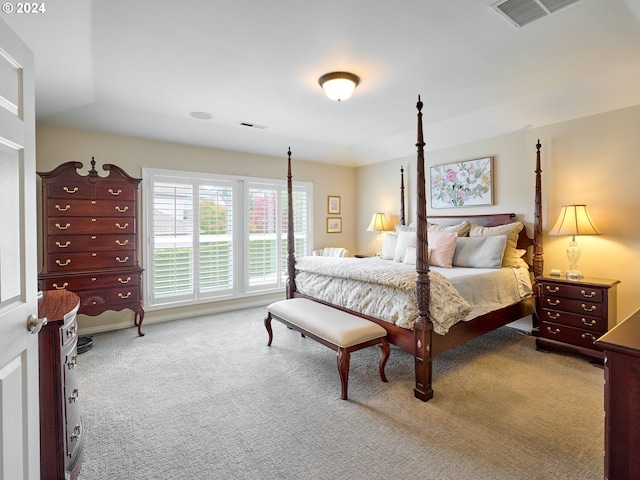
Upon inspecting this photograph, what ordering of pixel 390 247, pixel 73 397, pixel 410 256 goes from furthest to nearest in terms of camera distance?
pixel 390 247
pixel 410 256
pixel 73 397

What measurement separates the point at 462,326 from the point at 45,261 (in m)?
4.16

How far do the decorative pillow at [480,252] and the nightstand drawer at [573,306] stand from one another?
0.57 m

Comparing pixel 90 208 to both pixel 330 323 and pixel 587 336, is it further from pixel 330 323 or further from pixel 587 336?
pixel 587 336

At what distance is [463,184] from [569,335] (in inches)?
89.4

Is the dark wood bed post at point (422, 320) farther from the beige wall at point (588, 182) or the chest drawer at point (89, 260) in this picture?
the chest drawer at point (89, 260)

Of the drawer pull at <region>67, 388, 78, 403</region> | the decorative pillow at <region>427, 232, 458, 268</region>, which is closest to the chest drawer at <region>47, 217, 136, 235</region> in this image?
the drawer pull at <region>67, 388, 78, 403</region>

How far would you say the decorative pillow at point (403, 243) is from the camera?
4.17m

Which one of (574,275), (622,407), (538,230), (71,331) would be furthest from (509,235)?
(71,331)

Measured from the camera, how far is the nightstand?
3.01 meters

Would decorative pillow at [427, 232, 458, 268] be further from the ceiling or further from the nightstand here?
the ceiling

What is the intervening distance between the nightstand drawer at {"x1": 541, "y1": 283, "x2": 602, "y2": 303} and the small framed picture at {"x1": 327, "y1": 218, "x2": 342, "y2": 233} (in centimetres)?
353

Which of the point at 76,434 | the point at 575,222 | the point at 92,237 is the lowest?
the point at 76,434

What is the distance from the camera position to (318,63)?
2.75 m

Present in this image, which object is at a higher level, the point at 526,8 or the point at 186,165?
the point at 526,8
